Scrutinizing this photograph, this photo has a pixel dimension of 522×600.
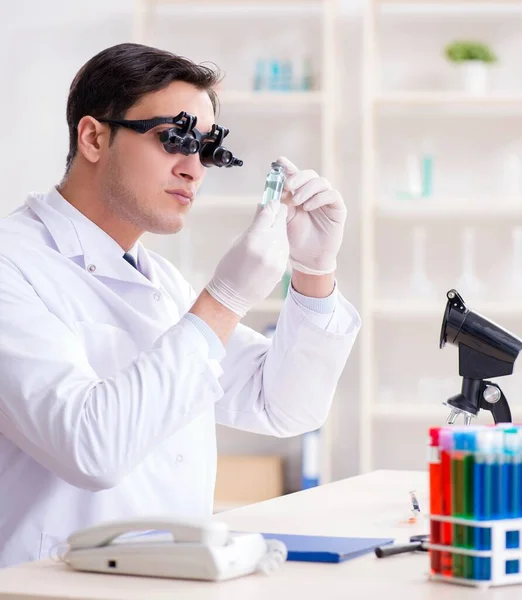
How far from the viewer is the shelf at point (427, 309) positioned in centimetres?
378

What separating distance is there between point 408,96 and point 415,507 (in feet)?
8.31

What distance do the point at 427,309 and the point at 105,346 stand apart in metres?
2.36

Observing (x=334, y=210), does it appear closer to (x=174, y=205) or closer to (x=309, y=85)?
(x=174, y=205)

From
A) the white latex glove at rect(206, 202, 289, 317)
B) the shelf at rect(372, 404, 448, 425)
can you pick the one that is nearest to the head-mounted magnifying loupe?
the white latex glove at rect(206, 202, 289, 317)

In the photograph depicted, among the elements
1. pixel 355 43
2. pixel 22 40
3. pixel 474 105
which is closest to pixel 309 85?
pixel 355 43

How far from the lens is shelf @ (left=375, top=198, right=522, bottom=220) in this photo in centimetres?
381

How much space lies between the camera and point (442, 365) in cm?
402

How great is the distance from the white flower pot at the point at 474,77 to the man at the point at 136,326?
7.20 feet

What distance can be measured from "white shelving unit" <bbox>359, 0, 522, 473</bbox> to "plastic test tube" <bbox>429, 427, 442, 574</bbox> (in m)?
2.71

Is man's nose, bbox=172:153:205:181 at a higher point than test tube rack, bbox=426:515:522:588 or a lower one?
higher

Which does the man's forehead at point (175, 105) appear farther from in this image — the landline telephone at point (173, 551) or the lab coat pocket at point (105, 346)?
the landline telephone at point (173, 551)

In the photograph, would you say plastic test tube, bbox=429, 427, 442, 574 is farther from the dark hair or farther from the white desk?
the dark hair

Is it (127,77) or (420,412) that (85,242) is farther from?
(420,412)

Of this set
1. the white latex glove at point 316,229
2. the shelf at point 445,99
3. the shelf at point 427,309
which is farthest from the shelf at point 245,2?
the white latex glove at point 316,229
